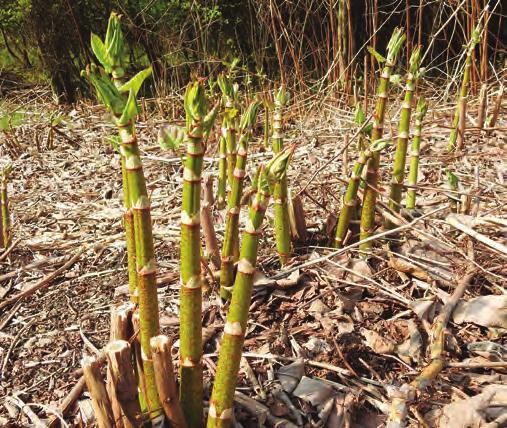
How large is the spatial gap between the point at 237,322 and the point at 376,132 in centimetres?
90

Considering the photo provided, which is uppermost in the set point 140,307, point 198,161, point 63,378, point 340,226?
point 198,161

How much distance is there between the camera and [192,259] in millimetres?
846

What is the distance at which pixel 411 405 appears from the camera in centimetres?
109

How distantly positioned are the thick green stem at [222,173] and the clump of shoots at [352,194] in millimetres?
563

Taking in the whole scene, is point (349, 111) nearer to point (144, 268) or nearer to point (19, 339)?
point (19, 339)

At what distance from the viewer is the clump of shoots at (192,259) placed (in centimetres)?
74

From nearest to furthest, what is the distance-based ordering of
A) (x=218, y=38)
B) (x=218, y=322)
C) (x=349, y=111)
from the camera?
(x=218, y=322) → (x=349, y=111) → (x=218, y=38)

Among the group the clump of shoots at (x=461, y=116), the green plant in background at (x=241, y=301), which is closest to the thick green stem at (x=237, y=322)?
the green plant in background at (x=241, y=301)

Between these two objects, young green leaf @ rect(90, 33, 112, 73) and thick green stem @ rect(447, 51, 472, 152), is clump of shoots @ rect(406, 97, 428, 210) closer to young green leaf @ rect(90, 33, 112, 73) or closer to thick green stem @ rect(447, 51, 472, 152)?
thick green stem @ rect(447, 51, 472, 152)

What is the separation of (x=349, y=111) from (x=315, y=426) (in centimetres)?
280

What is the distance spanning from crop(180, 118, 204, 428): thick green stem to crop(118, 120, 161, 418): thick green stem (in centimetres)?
6

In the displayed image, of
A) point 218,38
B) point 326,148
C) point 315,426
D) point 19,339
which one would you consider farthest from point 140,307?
point 218,38

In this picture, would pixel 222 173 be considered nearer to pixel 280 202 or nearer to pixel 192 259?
pixel 280 202

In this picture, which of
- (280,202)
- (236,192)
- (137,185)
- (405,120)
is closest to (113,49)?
(137,185)
